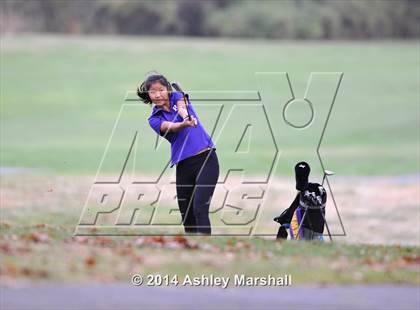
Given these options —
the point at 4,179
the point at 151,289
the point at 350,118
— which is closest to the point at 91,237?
the point at 151,289

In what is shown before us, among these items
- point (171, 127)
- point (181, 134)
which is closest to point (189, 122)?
point (171, 127)

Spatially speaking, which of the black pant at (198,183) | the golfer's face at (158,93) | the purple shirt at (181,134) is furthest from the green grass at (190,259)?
the golfer's face at (158,93)

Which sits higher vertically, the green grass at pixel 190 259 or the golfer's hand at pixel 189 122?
the golfer's hand at pixel 189 122

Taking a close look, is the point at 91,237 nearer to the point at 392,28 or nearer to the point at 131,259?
the point at 131,259

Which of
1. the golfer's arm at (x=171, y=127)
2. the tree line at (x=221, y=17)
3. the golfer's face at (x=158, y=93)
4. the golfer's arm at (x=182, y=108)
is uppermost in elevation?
the tree line at (x=221, y=17)

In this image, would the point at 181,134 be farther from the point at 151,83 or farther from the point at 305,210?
the point at 305,210

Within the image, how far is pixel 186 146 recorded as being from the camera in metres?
10.9

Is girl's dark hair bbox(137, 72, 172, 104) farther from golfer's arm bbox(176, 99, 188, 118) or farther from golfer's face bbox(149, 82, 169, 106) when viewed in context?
golfer's arm bbox(176, 99, 188, 118)

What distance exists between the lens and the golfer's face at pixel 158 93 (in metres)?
10.8

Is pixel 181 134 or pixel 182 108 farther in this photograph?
pixel 181 134

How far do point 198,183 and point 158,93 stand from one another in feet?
3.19

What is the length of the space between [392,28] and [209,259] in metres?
87.5

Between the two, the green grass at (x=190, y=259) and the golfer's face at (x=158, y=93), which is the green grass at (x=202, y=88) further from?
the green grass at (x=190, y=259)

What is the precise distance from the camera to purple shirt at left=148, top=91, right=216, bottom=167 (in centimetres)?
1085
